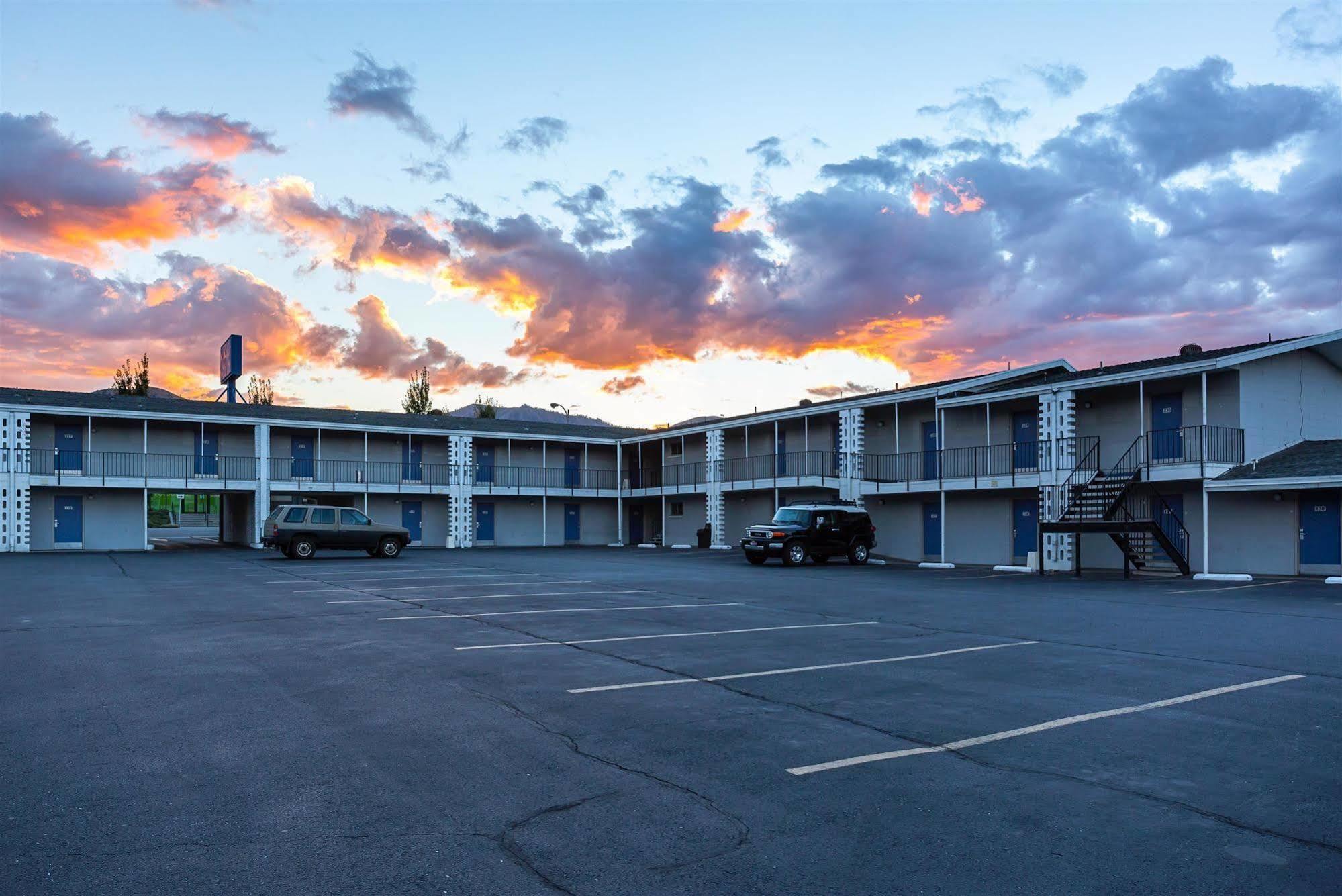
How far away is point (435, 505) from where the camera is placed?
1718 inches

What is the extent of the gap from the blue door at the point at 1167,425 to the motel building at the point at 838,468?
0.06 m

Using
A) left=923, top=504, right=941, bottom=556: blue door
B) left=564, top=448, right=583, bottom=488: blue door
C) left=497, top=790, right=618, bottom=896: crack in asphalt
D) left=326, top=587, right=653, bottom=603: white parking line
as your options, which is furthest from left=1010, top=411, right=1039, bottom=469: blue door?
left=497, top=790, right=618, bottom=896: crack in asphalt

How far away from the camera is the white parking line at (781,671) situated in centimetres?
846

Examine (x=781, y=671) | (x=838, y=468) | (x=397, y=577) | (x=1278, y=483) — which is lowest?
(x=397, y=577)

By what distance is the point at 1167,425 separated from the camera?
86.4 feet

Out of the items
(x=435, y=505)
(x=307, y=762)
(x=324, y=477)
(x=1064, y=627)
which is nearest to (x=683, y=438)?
(x=435, y=505)

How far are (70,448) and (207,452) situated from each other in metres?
4.82

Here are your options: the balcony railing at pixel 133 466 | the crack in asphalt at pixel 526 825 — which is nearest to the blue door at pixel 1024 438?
the crack in asphalt at pixel 526 825

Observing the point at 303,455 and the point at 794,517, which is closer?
the point at 794,517

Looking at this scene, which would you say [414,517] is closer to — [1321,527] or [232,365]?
[232,365]

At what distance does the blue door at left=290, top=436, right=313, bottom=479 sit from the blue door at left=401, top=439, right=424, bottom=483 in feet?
12.9

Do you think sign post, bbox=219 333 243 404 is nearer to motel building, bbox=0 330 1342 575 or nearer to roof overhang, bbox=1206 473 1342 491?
motel building, bbox=0 330 1342 575

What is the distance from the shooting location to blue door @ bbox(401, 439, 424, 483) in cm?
4250

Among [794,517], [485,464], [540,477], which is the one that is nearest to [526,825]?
[794,517]
